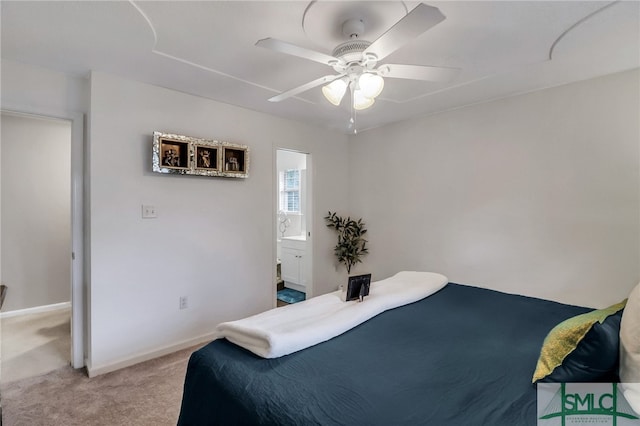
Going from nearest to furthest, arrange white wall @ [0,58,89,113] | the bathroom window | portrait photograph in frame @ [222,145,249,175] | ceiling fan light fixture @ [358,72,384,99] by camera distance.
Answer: ceiling fan light fixture @ [358,72,384,99] → white wall @ [0,58,89,113] → portrait photograph in frame @ [222,145,249,175] → the bathroom window

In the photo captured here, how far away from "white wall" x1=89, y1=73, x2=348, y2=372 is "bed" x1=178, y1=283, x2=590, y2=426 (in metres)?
1.60

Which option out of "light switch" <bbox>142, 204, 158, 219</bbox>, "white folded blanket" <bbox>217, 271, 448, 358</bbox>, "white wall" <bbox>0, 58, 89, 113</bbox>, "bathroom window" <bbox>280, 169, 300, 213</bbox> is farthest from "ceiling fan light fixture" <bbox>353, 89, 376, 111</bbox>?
"bathroom window" <bbox>280, 169, 300, 213</bbox>

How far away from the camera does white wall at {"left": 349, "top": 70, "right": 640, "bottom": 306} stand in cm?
241

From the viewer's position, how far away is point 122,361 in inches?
98.0

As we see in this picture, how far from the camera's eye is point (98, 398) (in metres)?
2.09

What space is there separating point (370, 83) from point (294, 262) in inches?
130

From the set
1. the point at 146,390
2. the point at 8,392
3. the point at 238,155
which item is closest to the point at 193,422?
the point at 146,390

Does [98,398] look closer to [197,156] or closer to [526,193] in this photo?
[197,156]

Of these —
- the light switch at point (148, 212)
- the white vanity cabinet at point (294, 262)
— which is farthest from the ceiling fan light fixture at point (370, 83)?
Result: the white vanity cabinet at point (294, 262)

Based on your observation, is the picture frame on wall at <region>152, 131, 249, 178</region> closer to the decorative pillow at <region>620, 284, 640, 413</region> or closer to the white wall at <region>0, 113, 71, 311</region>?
the white wall at <region>0, 113, 71, 311</region>

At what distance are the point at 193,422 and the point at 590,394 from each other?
1424mm

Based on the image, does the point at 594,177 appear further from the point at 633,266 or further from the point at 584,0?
the point at 584,0

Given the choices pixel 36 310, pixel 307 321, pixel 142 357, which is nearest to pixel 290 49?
pixel 307 321

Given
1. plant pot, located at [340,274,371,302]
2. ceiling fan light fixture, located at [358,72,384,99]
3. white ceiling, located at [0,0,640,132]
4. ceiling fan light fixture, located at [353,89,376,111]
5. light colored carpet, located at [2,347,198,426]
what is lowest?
light colored carpet, located at [2,347,198,426]
